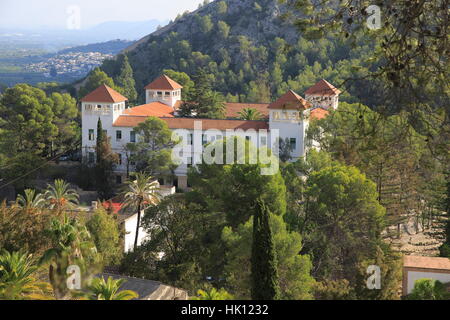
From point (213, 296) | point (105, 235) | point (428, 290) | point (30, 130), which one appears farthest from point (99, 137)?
point (213, 296)

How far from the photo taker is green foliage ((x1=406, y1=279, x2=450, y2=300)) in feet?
66.9

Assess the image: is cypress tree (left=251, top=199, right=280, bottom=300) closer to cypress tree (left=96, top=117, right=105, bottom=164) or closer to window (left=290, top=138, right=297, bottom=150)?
window (left=290, top=138, right=297, bottom=150)

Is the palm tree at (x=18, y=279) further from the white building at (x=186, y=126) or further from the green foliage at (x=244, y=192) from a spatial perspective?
the white building at (x=186, y=126)

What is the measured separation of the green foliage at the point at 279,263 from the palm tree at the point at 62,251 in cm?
505

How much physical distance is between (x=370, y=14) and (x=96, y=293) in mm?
8182

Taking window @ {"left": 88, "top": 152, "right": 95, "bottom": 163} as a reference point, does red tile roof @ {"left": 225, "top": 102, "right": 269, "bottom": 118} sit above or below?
above

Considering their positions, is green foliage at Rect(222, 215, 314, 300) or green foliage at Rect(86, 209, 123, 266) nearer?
green foliage at Rect(222, 215, 314, 300)

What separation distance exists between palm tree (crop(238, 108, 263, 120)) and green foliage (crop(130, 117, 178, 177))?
7082 millimetres

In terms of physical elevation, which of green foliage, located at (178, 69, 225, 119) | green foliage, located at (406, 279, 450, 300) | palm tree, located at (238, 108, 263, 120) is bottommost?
green foliage, located at (406, 279, 450, 300)

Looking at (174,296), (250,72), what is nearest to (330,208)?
(174,296)

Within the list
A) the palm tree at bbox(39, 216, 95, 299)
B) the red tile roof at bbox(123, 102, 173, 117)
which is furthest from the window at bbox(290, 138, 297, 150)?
the palm tree at bbox(39, 216, 95, 299)

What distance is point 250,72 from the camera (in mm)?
84125

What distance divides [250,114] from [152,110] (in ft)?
25.3
